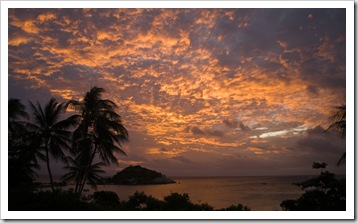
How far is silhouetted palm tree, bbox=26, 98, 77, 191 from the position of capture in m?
10.7

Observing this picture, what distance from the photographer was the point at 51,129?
10.8m

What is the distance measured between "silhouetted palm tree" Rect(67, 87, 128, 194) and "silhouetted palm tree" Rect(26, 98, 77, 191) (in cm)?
45

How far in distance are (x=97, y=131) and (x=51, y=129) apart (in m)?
1.71

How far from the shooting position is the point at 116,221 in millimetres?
5758

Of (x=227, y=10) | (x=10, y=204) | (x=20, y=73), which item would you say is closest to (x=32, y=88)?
(x=20, y=73)

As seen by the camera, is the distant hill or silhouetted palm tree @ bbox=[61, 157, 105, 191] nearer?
silhouetted palm tree @ bbox=[61, 157, 105, 191]

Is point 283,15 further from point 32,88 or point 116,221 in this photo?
point 32,88

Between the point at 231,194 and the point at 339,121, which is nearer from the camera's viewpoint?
the point at 339,121

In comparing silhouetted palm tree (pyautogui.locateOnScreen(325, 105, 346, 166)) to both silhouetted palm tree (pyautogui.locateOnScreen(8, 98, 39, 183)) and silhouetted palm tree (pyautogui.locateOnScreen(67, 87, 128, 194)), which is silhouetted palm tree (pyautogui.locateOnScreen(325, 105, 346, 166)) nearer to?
silhouetted palm tree (pyautogui.locateOnScreen(67, 87, 128, 194))

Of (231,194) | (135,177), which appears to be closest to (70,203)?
(231,194)

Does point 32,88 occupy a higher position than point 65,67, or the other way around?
point 65,67

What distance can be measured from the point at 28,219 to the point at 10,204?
0.53m

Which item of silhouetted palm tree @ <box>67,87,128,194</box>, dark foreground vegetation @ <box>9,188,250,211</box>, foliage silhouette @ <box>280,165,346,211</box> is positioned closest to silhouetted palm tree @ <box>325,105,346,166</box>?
foliage silhouette @ <box>280,165,346,211</box>

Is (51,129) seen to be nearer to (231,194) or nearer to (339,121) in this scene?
(339,121)
